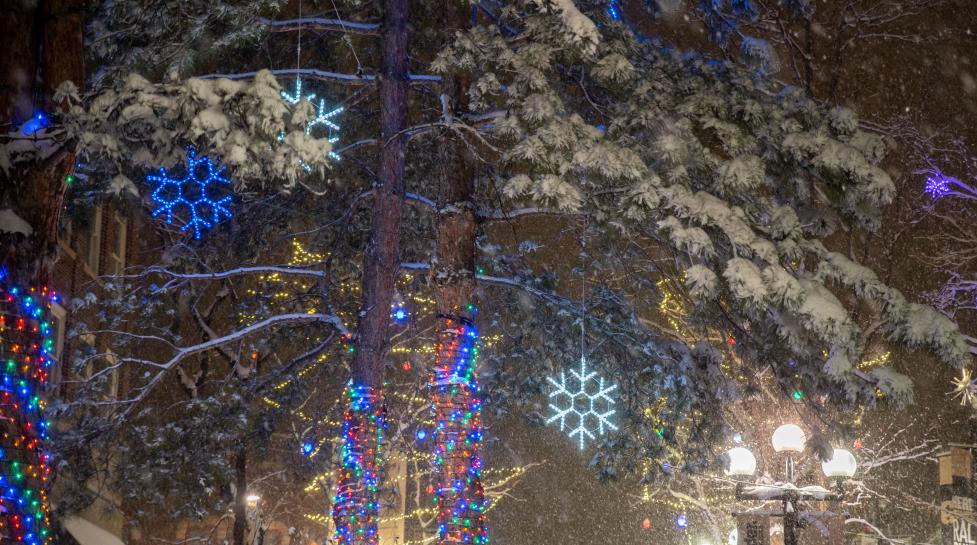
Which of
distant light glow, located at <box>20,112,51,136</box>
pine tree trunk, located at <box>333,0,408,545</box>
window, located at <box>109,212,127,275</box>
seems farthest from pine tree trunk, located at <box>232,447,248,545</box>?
distant light glow, located at <box>20,112,51,136</box>

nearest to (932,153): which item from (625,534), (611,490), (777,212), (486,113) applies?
(777,212)

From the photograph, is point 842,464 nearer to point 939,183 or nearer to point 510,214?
point 510,214

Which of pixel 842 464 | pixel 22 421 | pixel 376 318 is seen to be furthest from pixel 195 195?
pixel 842 464

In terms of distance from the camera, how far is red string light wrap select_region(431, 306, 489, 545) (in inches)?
463

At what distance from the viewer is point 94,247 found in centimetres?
2219

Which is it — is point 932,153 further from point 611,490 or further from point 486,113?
point 611,490

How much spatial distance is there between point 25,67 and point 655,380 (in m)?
8.71

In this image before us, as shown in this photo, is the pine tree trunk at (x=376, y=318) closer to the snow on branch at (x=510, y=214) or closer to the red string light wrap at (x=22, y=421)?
the snow on branch at (x=510, y=214)

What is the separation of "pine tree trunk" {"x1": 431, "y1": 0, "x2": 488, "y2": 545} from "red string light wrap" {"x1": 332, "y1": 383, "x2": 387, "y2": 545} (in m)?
0.87

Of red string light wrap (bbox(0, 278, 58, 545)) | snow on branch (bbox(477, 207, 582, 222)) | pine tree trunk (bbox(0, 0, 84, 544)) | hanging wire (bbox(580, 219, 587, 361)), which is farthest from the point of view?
hanging wire (bbox(580, 219, 587, 361))

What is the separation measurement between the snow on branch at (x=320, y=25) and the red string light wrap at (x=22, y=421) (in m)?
5.16

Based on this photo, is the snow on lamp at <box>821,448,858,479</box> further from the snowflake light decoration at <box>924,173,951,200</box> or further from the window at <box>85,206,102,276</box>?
the window at <box>85,206,102,276</box>

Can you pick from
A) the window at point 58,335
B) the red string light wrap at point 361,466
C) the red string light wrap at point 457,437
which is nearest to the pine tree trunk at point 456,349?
the red string light wrap at point 457,437

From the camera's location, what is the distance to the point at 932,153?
63.8 feet
